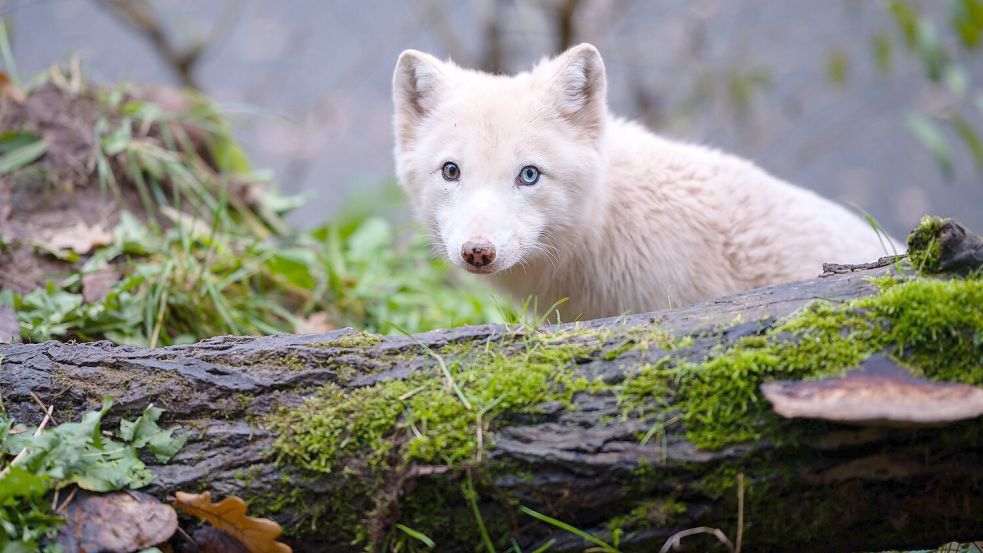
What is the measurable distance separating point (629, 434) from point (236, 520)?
1055mm

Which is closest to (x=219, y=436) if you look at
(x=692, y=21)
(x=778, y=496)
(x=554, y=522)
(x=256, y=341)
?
(x=256, y=341)

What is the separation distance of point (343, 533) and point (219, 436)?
17.5 inches

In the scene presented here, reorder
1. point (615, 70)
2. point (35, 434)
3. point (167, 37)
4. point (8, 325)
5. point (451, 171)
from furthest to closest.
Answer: point (615, 70) < point (167, 37) < point (451, 171) < point (8, 325) < point (35, 434)

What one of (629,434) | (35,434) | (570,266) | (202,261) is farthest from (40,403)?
(570,266)

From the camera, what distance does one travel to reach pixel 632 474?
6.63 ft

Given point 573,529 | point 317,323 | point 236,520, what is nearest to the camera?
point 573,529

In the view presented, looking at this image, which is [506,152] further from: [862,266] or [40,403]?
[40,403]

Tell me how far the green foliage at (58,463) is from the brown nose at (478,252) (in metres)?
1.20

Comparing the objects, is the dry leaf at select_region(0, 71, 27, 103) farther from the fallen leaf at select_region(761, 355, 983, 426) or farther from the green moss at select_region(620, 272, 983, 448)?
the fallen leaf at select_region(761, 355, 983, 426)

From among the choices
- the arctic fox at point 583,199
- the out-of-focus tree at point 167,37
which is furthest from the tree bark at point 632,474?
the out-of-focus tree at point 167,37

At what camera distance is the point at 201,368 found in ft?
7.82

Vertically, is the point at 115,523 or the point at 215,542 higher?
the point at 115,523

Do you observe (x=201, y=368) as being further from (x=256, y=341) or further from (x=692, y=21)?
(x=692, y=21)

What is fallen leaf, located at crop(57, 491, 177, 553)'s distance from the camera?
6.70 ft
